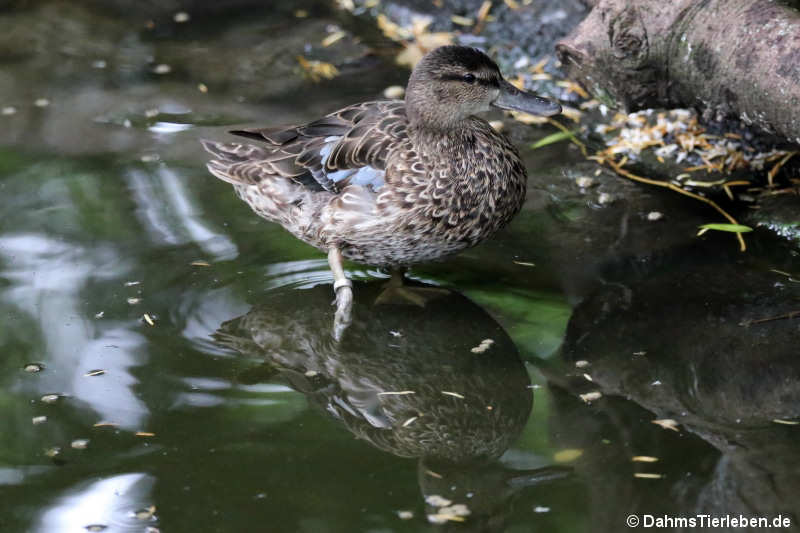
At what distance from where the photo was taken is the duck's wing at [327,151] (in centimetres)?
478

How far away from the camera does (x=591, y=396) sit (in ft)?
13.5

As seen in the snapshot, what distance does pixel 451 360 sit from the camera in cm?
449

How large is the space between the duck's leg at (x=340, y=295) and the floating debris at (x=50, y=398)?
128 centimetres

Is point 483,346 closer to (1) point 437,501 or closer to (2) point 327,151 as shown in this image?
(1) point 437,501

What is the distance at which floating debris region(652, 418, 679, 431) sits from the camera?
3.88 metres

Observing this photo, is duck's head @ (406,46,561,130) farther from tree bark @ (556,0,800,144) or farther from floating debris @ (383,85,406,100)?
floating debris @ (383,85,406,100)

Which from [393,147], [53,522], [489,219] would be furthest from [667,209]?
[53,522]

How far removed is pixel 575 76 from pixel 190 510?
3147 millimetres

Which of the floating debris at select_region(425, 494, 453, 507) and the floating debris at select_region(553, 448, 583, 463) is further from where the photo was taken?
the floating debris at select_region(553, 448, 583, 463)

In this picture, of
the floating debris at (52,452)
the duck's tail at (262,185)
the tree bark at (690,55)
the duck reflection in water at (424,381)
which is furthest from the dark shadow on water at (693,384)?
the floating debris at (52,452)

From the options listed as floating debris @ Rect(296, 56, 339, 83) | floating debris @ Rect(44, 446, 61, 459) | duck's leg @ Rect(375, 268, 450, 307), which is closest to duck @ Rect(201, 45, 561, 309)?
duck's leg @ Rect(375, 268, 450, 307)

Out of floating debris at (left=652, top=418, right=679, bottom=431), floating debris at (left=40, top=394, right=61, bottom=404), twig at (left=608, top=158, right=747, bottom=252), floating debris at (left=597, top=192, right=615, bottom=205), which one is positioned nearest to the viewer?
floating debris at (left=652, top=418, right=679, bottom=431)

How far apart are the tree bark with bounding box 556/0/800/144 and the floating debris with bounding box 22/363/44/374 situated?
120 inches

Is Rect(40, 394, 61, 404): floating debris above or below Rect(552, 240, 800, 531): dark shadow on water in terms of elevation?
below
